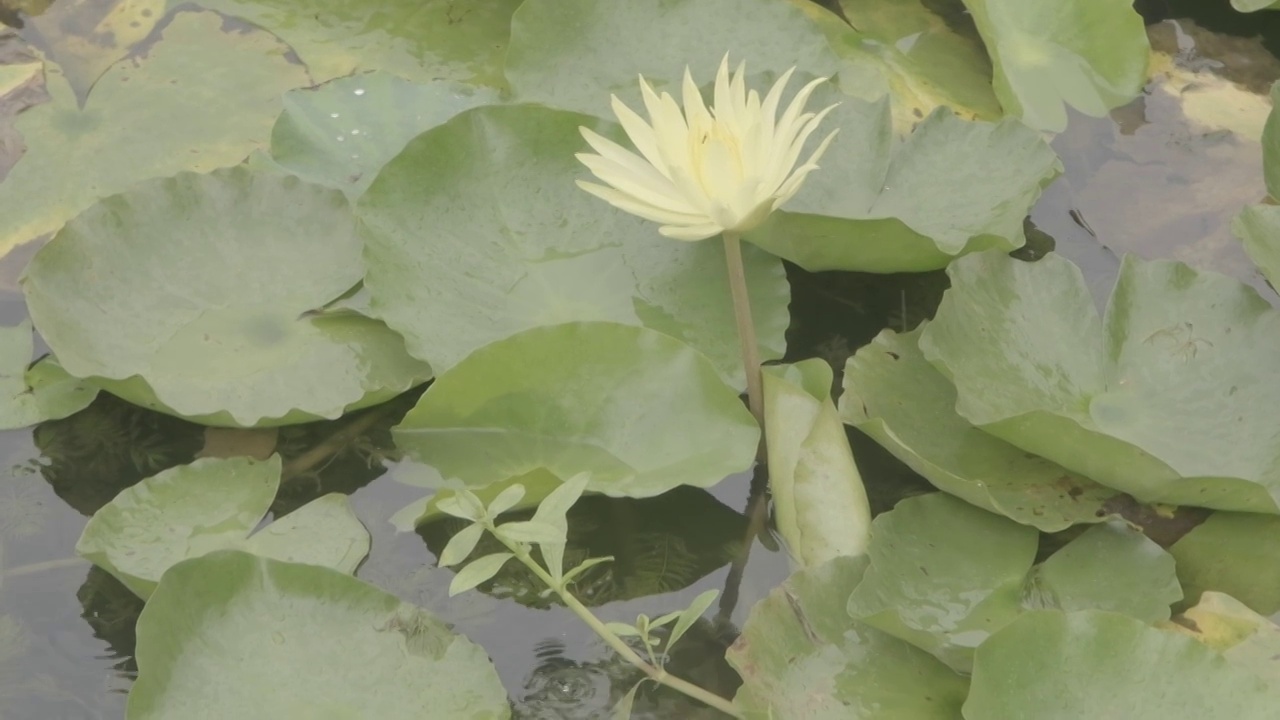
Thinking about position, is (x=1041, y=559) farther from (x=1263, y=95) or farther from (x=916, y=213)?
(x=1263, y=95)

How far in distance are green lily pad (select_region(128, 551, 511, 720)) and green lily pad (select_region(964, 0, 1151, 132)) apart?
1.12 metres

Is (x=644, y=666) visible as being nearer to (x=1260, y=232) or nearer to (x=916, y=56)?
(x=1260, y=232)

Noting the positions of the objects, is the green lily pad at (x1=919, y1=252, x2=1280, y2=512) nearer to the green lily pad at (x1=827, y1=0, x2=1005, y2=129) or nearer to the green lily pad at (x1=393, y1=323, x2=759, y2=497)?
the green lily pad at (x1=393, y1=323, x2=759, y2=497)

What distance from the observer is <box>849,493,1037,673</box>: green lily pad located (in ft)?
4.00

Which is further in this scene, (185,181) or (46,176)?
(46,176)

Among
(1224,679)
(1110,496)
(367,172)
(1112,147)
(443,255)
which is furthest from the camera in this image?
(1112,147)

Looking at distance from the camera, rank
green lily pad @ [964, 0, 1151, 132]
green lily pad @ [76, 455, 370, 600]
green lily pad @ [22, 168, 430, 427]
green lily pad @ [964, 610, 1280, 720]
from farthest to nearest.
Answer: green lily pad @ [964, 0, 1151, 132], green lily pad @ [22, 168, 430, 427], green lily pad @ [76, 455, 370, 600], green lily pad @ [964, 610, 1280, 720]

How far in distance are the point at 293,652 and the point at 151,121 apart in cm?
93

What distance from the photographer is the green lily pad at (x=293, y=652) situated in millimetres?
1194

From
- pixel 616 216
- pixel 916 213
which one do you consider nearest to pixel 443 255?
pixel 616 216

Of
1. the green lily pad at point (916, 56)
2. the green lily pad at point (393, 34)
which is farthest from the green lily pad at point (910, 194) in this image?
the green lily pad at point (393, 34)

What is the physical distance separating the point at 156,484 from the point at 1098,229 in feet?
4.09

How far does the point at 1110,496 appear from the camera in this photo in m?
1.37

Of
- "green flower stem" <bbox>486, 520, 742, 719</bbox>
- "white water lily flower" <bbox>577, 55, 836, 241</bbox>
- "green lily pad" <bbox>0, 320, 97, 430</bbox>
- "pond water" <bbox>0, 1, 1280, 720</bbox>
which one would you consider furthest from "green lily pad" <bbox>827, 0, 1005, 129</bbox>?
"green lily pad" <bbox>0, 320, 97, 430</bbox>
